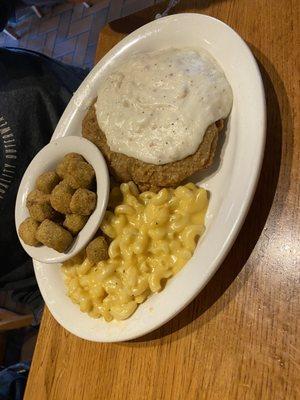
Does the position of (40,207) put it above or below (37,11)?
above

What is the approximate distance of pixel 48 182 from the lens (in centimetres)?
135

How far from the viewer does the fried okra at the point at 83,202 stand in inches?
48.3

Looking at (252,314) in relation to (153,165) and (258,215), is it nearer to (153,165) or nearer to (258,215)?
(258,215)

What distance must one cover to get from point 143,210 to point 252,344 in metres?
0.48

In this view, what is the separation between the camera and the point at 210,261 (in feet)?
3.51

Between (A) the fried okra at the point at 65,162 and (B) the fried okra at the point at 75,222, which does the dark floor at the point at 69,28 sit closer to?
(A) the fried okra at the point at 65,162

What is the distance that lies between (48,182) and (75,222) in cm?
18

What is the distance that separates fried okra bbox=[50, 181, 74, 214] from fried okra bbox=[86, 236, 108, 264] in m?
0.12

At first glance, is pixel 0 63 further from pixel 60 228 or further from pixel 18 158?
pixel 60 228

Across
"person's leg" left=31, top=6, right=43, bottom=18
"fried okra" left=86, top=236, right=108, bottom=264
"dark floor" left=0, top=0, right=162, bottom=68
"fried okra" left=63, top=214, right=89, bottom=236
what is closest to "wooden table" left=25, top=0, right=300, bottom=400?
"fried okra" left=86, top=236, right=108, bottom=264

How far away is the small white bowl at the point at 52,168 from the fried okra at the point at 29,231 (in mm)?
28

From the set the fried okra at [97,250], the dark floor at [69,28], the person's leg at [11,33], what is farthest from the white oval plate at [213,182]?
the person's leg at [11,33]

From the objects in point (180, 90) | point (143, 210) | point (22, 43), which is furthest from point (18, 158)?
point (22, 43)

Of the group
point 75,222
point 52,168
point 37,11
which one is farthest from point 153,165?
point 37,11
